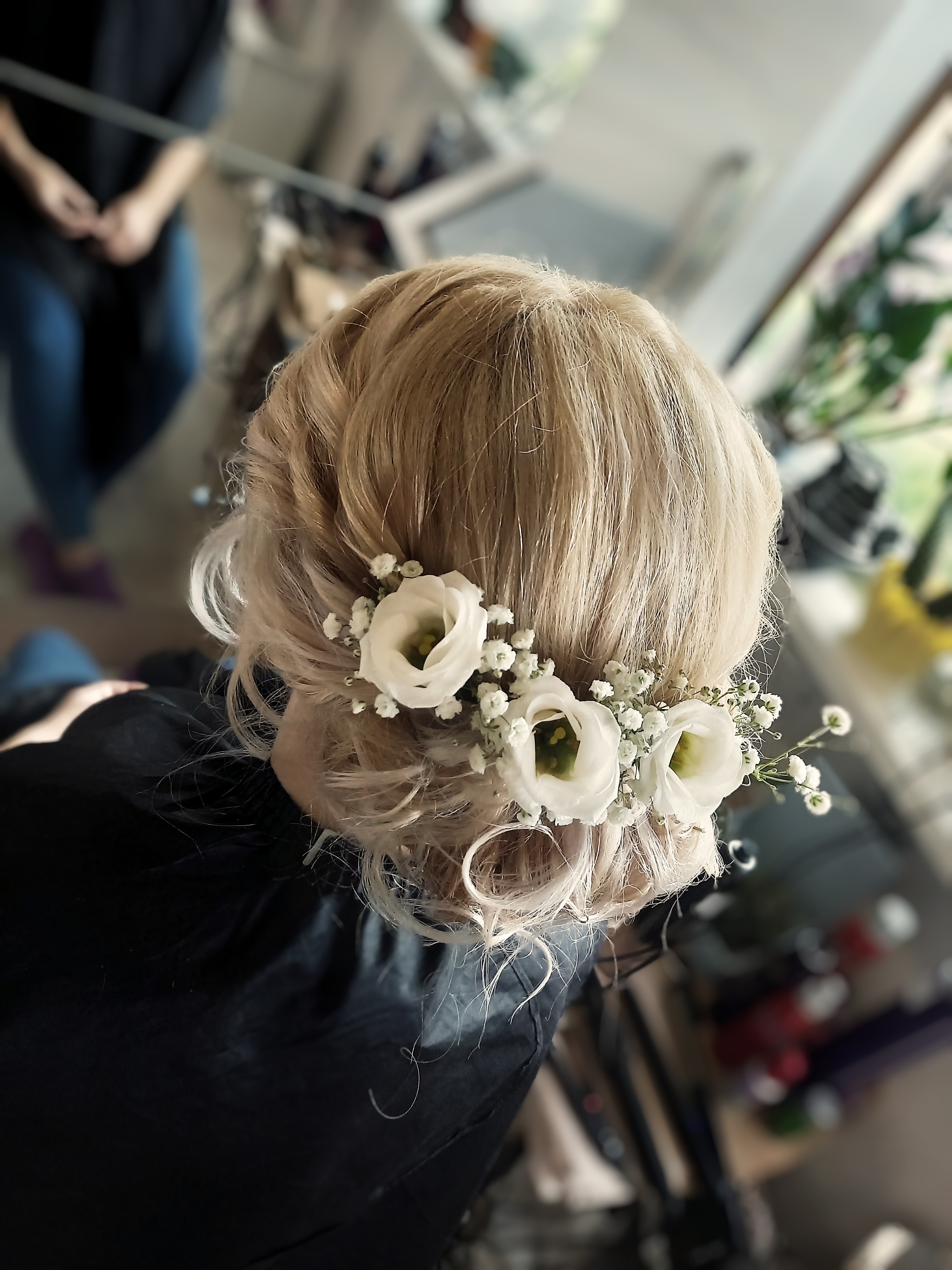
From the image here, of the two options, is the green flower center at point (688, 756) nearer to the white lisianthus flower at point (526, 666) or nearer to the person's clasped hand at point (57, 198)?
the white lisianthus flower at point (526, 666)

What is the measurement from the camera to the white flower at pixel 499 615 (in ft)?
1.35

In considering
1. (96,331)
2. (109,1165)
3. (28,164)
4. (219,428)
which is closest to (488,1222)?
(109,1165)

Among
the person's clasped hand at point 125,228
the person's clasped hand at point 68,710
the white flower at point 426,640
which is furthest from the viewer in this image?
the person's clasped hand at point 125,228

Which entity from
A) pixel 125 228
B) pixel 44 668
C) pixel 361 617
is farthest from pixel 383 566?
pixel 125 228

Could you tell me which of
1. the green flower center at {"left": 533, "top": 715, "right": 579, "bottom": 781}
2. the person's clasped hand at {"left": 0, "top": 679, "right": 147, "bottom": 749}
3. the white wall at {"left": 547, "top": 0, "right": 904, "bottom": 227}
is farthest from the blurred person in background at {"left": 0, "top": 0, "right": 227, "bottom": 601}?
the green flower center at {"left": 533, "top": 715, "right": 579, "bottom": 781}

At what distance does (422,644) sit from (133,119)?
1.29 meters

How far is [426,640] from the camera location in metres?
0.41

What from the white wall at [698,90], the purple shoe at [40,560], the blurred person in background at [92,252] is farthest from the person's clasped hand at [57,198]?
the white wall at [698,90]

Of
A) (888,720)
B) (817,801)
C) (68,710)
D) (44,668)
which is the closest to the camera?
(817,801)

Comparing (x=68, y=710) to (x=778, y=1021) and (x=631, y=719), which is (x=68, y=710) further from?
(x=778, y=1021)

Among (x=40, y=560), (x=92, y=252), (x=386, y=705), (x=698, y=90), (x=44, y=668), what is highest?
(x=698, y=90)

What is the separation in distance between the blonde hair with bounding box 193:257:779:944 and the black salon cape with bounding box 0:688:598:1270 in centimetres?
9

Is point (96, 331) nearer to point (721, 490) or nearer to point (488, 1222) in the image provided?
point (721, 490)

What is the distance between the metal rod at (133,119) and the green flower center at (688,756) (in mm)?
1355
